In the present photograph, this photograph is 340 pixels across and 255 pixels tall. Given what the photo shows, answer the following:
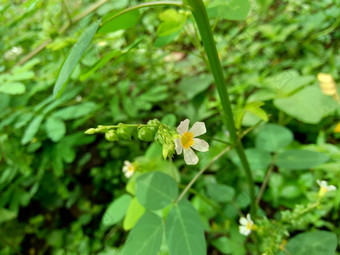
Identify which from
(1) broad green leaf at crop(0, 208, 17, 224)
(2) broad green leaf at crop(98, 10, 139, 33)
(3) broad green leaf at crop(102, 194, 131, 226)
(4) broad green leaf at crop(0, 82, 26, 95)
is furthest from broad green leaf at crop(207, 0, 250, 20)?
(1) broad green leaf at crop(0, 208, 17, 224)

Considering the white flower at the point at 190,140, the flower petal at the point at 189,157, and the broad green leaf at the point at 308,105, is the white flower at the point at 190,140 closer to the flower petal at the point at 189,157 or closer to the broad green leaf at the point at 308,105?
the flower petal at the point at 189,157

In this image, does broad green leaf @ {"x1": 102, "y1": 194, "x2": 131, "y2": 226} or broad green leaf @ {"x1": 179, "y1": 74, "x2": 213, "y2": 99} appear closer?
broad green leaf @ {"x1": 102, "y1": 194, "x2": 131, "y2": 226}

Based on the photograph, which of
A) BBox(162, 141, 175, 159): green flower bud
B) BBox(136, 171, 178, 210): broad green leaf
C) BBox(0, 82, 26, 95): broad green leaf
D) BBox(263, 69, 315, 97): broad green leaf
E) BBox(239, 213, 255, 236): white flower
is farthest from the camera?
BBox(263, 69, 315, 97): broad green leaf

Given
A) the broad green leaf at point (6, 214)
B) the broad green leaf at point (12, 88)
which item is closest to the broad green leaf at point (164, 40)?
the broad green leaf at point (12, 88)

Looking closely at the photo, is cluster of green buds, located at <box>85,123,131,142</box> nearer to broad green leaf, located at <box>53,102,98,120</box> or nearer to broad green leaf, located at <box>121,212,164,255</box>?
broad green leaf, located at <box>121,212,164,255</box>

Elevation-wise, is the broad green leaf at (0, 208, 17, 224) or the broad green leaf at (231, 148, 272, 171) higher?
the broad green leaf at (231, 148, 272, 171)

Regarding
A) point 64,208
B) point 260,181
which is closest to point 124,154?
point 64,208
